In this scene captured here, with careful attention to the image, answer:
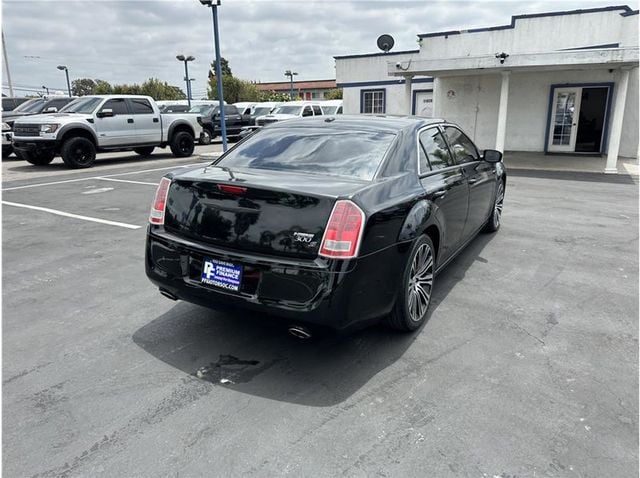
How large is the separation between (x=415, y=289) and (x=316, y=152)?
1.30 m

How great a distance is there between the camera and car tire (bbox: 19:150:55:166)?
Answer: 1419 cm

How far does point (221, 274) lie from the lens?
3059 millimetres

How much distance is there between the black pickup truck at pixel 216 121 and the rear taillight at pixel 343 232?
2030 centimetres

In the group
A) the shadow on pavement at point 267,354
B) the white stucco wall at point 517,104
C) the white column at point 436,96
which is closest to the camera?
the shadow on pavement at point 267,354

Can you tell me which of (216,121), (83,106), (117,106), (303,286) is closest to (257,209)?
(303,286)

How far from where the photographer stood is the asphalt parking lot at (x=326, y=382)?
2.39 meters

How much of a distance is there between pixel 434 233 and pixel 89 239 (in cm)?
469

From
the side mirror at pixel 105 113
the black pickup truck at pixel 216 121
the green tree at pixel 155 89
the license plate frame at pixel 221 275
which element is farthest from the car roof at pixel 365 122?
the green tree at pixel 155 89

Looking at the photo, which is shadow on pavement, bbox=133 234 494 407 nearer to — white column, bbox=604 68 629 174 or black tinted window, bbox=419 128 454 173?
black tinted window, bbox=419 128 454 173

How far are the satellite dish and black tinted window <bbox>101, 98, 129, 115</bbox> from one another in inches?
449

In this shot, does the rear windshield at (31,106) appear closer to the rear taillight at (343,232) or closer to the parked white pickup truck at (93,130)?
the parked white pickup truck at (93,130)

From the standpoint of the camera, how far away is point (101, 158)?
17141 mm

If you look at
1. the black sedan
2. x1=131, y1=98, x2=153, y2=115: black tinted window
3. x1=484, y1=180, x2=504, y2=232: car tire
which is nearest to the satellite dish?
x1=131, y1=98, x2=153, y2=115: black tinted window

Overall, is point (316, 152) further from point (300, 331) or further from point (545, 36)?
point (545, 36)
